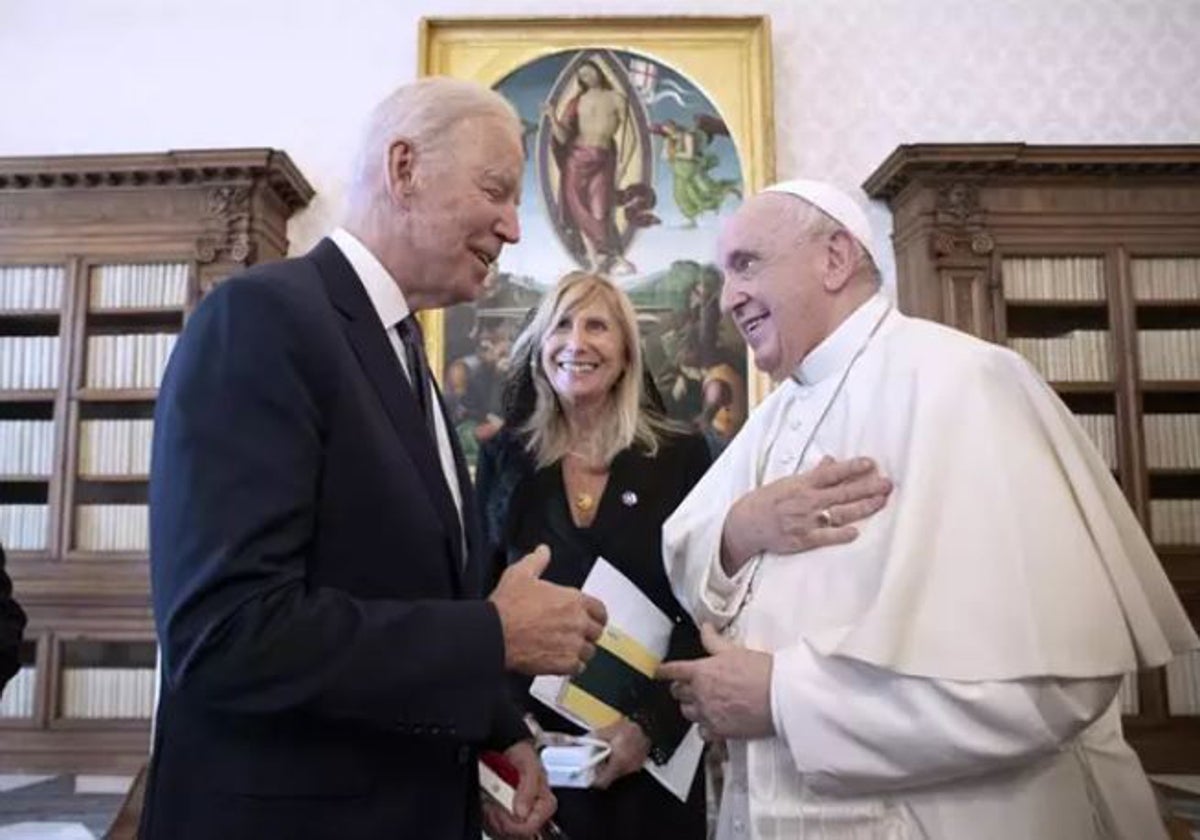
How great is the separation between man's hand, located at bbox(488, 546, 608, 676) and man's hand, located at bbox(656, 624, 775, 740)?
0.87 feet

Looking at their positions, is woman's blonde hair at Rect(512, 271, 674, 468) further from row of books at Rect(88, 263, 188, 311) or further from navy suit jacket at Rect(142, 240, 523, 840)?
row of books at Rect(88, 263, 188, 311)

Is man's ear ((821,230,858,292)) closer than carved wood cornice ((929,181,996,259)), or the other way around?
man's ear ((821,230,858,292))

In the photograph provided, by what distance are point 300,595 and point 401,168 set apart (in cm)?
67

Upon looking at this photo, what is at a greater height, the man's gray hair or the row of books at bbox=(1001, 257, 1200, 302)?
the row of books at bbox=(1001, 257, 1200, 302)

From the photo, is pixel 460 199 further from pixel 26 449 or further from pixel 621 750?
pixel 26 449

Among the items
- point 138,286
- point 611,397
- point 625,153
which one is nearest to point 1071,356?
point 625,153

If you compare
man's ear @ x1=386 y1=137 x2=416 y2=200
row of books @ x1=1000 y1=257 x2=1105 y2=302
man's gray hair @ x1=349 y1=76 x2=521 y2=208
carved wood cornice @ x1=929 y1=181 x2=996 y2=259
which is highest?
carved wood cornice @ x1=929 y1=181 x2=996 y2=259

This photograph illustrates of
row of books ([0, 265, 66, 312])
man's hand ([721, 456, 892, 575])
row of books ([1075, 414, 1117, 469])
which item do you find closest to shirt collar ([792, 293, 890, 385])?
man's hand ([721, 456, 892, 575])

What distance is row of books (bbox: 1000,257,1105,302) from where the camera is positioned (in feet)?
17.4

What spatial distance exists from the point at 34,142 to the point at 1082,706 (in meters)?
6.18

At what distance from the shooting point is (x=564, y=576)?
2389mm

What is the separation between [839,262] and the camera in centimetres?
184

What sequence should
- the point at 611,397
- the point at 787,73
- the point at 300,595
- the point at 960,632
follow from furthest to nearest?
the point at 787,73 < the point at 611,397 < the point at 960,632 < the point at 300,595

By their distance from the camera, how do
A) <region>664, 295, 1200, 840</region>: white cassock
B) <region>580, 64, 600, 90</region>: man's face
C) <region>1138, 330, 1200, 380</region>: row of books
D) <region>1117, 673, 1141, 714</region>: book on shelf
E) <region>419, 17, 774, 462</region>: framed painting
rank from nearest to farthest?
<region>664, 295, 1200, 840</region>: white cassock < <region>1117, 673, 1141, 714</region>: book on shelf < <region>1138, 330, 1200, 380</region>: row of books < <region>419, 17, 774, 462</region>: framed painting < <region>580, 64, 600, 90</region>: man's face
